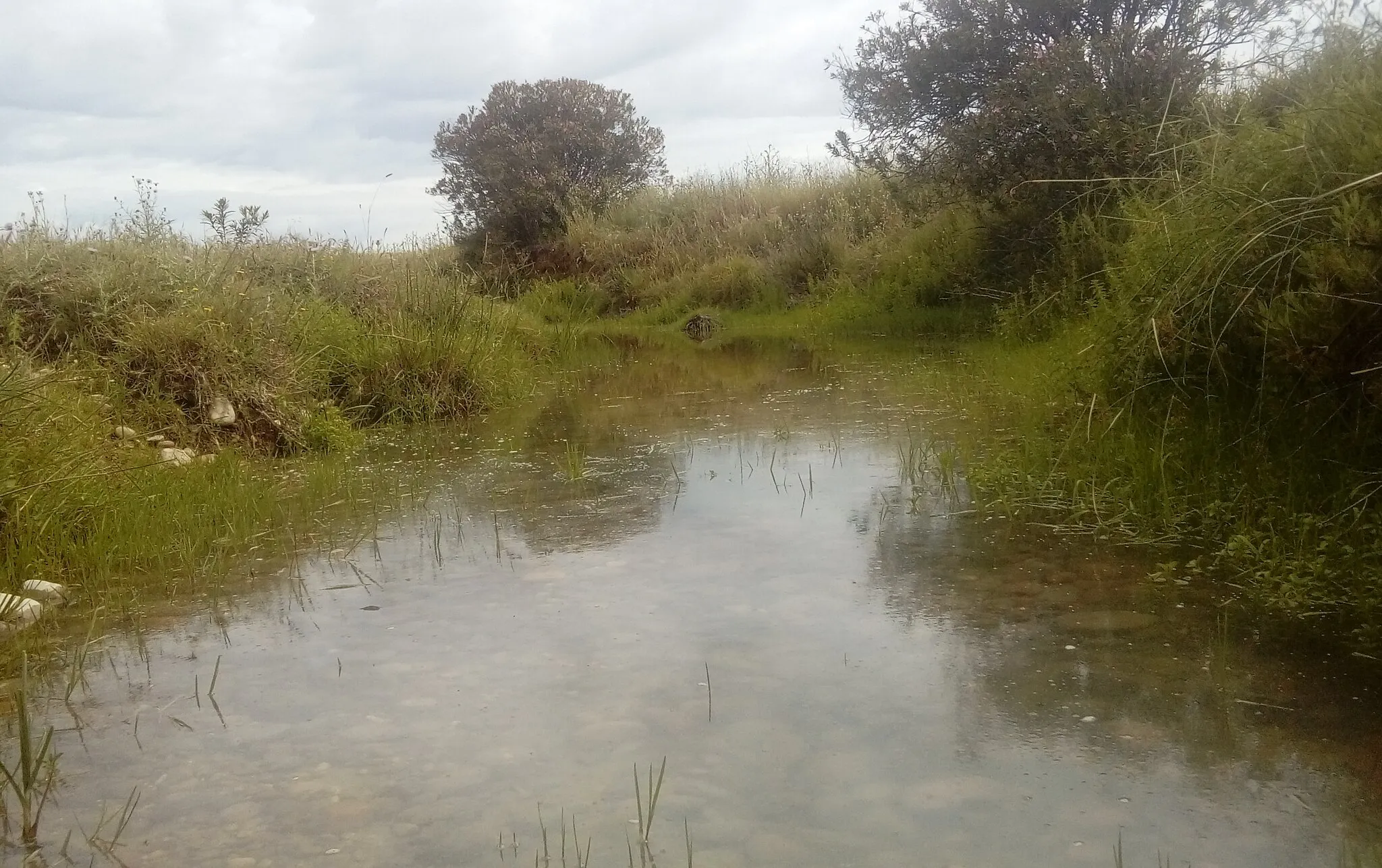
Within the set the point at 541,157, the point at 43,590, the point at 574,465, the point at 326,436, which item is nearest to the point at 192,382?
the point at 326,436

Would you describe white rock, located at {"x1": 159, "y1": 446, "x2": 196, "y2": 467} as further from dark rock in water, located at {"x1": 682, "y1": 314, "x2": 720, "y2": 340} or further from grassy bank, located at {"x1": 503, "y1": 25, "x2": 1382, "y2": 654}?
dark rock in water, located at {"x1": 682, "y1": 314, "x2": 720, "y2": 340}

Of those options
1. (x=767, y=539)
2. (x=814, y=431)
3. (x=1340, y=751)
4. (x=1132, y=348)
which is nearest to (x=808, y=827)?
(x=1340, y=751)

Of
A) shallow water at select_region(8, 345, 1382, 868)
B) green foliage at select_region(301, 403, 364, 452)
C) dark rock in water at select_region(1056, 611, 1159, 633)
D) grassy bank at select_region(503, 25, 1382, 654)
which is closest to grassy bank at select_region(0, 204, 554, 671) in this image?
green foliage at select_region(301, 403, 364, 452)

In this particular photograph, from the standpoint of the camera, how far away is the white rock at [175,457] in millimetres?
5059

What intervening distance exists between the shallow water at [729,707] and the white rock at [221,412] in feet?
6.78

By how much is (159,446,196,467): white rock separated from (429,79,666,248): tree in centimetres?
1523

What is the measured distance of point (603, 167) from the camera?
2225 centimetres

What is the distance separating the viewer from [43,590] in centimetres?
357

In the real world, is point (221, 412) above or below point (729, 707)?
above

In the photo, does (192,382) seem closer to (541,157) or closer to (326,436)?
(326,436)

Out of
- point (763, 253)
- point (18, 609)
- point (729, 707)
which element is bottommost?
point (729, 707)

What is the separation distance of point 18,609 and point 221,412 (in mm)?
2909

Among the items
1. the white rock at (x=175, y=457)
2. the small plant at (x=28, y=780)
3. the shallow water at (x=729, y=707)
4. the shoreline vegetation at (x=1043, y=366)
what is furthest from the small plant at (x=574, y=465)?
the small plant at (x=28, y=780)

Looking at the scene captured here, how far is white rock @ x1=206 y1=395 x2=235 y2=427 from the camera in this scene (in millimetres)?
6066
